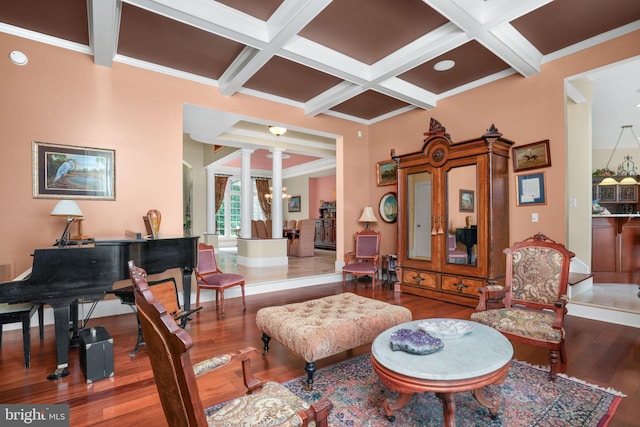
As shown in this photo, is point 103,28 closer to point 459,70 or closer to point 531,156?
point 459,70

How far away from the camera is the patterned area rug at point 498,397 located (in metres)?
1.80

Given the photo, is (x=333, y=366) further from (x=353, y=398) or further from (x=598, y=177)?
(x=598, y=177)

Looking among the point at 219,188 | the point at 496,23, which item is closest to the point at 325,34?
the point at 496,23

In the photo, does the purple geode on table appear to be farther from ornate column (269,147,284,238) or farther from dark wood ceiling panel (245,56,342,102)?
ornate column (269,147,284,238)

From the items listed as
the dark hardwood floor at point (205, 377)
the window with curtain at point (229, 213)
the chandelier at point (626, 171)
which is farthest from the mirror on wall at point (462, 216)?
the window with curtain at point (229, 213)

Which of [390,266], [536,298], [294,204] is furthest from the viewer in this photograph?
[294,204]

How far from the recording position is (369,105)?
18.0 feet

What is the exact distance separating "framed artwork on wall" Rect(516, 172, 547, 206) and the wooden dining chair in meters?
3.87

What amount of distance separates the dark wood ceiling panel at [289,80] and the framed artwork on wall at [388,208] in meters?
2.33

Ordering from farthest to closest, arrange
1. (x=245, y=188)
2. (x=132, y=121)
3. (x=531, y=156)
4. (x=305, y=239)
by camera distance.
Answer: (x=305, y=239) < (x=245, y=188) < (x=531, y=156) < (x=132, y=121)

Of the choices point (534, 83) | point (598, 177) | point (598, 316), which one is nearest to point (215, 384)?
point (598, 316)

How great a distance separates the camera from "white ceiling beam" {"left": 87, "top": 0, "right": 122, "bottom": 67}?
269 centimetres

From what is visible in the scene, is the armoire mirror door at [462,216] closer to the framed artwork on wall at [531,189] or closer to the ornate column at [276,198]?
the framed artwork on wall at [531,189]

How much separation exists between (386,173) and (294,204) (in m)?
7.62
